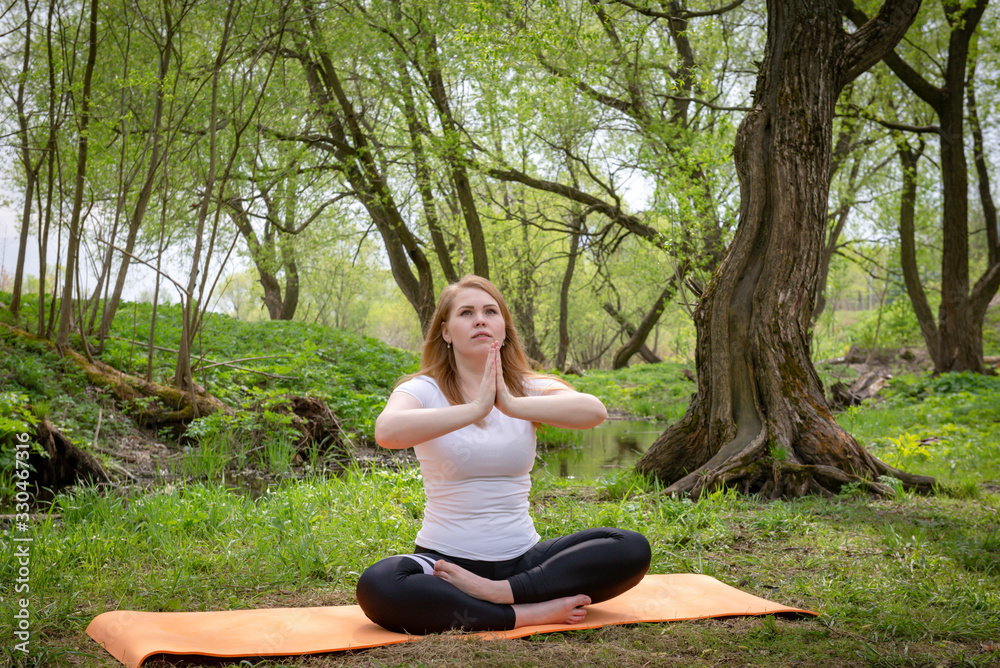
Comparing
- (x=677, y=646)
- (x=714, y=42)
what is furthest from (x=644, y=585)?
(x=714, y=42)

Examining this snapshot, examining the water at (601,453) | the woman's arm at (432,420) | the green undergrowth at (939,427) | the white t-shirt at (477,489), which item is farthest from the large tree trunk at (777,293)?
the woman's arm at (432,420)

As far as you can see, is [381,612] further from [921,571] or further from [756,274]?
[756,274]

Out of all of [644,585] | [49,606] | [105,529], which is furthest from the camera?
[105,529]

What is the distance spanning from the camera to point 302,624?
9.43 ft

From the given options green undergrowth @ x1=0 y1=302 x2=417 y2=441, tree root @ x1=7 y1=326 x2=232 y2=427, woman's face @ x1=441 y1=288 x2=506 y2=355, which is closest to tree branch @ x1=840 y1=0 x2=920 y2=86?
woman's face @ x1=441 y1=288 x2=506 y2=355

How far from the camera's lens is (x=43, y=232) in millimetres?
7766

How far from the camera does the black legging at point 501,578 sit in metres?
2.73

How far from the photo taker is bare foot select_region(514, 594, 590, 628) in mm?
2801

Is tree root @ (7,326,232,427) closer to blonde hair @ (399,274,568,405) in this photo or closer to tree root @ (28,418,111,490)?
tree root @ (28,418,111,490)

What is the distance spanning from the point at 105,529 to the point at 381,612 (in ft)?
7.31

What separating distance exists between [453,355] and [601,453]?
5947mm

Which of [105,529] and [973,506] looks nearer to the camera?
[105,529]

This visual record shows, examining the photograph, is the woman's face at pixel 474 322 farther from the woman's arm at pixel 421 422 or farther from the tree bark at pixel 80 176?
the tree bark at pixel 80 176

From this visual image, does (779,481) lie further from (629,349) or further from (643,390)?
(629,349)
